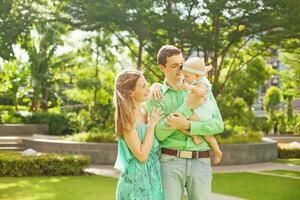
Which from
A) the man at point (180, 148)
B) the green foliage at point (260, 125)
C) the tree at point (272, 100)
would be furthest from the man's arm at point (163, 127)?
the tree at point (272, 100)

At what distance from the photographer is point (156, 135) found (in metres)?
3.63

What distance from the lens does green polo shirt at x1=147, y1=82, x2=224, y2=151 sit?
11.6ft

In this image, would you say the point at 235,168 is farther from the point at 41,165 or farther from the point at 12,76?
the point at 12,76

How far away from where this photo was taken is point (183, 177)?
11.7 ft

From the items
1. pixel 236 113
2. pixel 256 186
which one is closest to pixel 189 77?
pixel 256 186

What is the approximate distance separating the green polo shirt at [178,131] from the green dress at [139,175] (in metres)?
0.11

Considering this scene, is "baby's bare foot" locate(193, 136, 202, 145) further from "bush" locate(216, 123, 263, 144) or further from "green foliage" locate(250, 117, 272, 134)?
"green foliage" locate(250, 117, 272, 134)

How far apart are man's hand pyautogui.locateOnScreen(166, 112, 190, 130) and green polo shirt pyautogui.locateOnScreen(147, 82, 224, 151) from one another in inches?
1.5

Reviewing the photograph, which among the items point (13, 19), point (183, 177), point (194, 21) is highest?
point (194, 21)

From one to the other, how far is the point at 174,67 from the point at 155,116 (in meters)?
0.40

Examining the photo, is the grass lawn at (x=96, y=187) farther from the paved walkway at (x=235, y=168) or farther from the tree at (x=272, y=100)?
the tree at (x=272, y=100)

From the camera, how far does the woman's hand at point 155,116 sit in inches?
140

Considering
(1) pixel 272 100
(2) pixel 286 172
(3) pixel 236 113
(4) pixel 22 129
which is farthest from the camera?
(1) pixel 272 100

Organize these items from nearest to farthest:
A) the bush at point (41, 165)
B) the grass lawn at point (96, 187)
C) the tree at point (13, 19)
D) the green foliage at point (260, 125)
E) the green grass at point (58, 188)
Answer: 1. the green grass at point (58, 188)
2. the grass lawn at point (96, 187)
3. the bush at point (41, 165)
4. the tree at point (13, 19)
5. the green foliage at point (260, 125)
